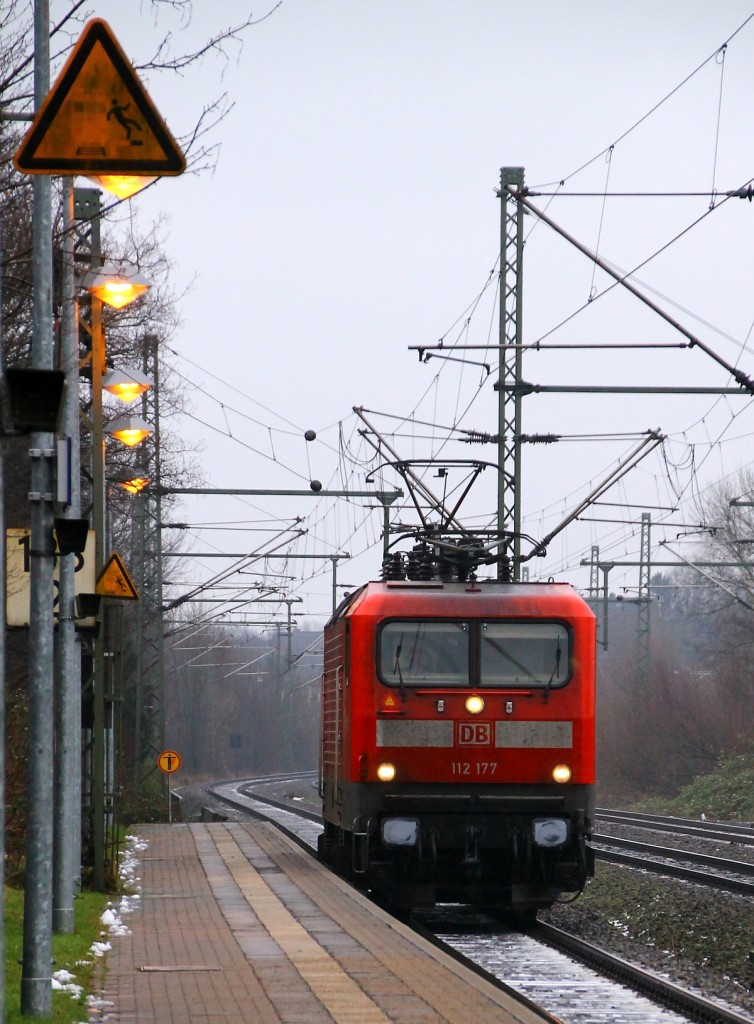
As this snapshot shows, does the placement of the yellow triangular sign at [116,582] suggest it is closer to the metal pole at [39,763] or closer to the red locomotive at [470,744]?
the red locomotive at [470,744]

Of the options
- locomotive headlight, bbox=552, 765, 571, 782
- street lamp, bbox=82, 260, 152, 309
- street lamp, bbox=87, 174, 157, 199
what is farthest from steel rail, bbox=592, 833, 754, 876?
street lamp, bbox=87, 174, 157, 199

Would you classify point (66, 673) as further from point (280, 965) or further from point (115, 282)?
point (115, 282)

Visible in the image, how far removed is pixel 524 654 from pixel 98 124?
857cm

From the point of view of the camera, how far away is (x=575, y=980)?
10.5m

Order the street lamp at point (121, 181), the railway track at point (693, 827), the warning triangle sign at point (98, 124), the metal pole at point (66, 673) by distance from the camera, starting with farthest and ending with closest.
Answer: the railway track at point (693, 827)
the metal pole at point (66, 673)
the street lamp at point (121, 181)
the warning triangle sign at point (98, 124)

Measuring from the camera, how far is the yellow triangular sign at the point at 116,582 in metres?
13.1

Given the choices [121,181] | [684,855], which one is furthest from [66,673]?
[684,855]

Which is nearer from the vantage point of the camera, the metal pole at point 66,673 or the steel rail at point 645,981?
the steel rail at point 645,981

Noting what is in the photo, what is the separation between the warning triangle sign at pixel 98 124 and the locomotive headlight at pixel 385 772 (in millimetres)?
8218

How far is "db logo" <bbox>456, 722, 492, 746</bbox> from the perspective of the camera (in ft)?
43.8

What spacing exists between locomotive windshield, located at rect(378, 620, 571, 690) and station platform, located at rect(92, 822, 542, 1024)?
2.02 meters

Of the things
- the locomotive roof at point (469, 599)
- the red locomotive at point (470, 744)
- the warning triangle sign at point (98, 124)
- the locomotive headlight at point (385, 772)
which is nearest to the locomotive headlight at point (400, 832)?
the red locomotive at point (470, 744)

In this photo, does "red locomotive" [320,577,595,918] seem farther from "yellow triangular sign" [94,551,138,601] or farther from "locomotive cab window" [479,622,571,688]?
"yellow triangular sign" [94,551,138,601]

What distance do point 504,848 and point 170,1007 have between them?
536cm
